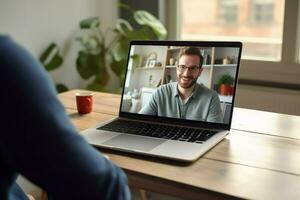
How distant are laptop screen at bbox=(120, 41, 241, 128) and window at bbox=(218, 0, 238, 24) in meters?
1.55

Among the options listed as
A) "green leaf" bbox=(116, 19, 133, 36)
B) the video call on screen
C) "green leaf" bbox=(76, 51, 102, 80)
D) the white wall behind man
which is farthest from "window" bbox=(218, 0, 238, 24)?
the video call on screen

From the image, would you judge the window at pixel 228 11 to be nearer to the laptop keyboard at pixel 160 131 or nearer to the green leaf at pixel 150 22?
the green leaf at pixel 150 22

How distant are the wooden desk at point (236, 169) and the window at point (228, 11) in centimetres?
162

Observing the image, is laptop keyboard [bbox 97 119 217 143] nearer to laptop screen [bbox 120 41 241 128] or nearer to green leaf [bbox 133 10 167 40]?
laptop screen [bbox 120 41 241 128]

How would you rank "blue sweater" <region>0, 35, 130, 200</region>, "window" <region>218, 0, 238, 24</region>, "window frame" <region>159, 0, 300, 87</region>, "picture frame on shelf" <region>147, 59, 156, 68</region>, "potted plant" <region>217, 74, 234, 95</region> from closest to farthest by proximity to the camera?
"blue sweater" <region>0, 35, 130, 200</region> < "potted plant" <region>217, 74, 234, 95</region> < "picture frame on shelf" <region>147, 59, 156, 68</region> < "window frame" <region>159, 0, 300, 87</region> < "window" <region>218, 0, 238, 24</region>

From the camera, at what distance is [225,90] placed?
1.32 meters

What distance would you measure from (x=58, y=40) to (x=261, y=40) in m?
1.33

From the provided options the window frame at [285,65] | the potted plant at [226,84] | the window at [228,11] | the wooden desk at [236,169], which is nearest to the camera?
the wooden desk at [236,169]

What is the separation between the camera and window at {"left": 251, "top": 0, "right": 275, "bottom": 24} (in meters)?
2.72

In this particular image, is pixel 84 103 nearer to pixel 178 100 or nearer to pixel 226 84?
pixel 178 100

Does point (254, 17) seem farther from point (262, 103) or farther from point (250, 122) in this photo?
point (250, 122)

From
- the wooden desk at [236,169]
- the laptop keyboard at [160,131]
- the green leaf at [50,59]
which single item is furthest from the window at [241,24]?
the laptop keyboard at [160,131]

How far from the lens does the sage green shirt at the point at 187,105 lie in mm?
1326

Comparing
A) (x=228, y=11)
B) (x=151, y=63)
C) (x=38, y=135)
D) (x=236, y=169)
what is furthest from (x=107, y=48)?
(x=38, y=135)
